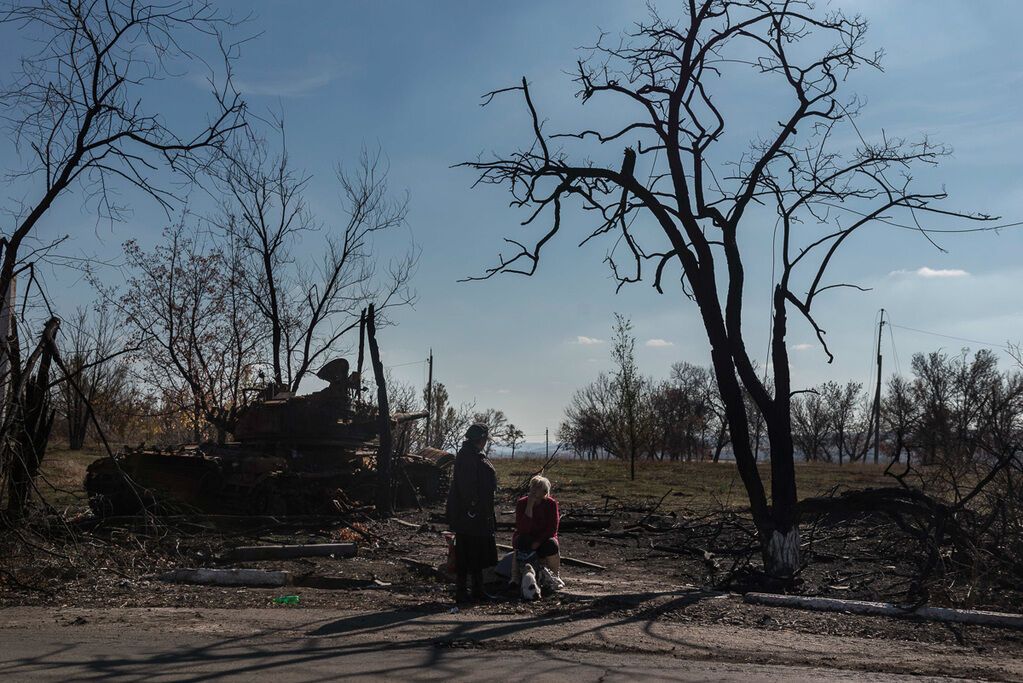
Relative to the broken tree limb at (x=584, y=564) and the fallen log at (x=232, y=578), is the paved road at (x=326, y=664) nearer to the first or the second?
the fallen log at (x=232, y=578)

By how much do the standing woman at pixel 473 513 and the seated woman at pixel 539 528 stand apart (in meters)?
0.56

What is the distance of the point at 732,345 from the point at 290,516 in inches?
381

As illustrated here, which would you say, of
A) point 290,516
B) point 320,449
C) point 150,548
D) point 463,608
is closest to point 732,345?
point 463,608

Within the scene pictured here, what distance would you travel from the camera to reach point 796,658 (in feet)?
25.1

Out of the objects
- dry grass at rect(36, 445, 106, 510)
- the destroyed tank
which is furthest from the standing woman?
dry grass at rect(36, 445, 106, 510)

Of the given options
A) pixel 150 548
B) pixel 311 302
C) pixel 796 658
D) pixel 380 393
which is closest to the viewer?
pixel 796 658

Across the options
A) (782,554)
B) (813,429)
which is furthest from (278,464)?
(813,429)

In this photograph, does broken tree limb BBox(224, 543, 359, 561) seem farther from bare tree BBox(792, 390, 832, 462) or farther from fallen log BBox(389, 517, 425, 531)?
bare tree BBox(792, 390, 832, 462)

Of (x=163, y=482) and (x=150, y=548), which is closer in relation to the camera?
(x=150, y=548)

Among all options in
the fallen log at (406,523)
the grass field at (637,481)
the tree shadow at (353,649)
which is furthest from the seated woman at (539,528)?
the grass field at (637,481)

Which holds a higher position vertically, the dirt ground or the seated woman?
the seated woman

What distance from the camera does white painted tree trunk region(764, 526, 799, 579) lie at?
11.6 meters

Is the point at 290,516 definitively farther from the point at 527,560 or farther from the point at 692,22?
the point at 692,22

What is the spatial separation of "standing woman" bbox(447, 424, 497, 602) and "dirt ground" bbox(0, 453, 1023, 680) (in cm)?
41
